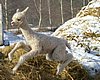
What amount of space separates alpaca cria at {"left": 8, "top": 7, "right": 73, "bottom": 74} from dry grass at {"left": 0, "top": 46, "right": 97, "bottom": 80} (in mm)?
201

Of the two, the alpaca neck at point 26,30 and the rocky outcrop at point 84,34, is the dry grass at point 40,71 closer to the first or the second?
the rocky outcrop at point 84,34

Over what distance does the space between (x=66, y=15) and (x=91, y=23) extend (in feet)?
45.9

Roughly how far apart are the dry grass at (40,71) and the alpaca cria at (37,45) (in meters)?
0.20

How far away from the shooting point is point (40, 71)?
3.13 meters

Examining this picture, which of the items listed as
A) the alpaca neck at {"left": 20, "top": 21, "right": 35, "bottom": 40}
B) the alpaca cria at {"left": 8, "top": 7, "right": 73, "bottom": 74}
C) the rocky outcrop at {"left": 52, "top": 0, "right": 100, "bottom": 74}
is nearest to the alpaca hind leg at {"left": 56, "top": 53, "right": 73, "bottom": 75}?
the alpaca cria at {"left": 8, "top": 7, "right": 73, "bottom": 74}

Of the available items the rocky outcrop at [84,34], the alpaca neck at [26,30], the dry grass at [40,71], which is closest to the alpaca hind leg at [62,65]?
the dry grass at [40,71]

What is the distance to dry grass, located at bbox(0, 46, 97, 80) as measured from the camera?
303 centimetres

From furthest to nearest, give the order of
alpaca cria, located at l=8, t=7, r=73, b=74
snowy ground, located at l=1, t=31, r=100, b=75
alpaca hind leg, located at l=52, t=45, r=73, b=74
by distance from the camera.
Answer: snowy ground, located at l=1, t=31, r=100, b=75 < alpaca hind leg, located at l=52, t=45, r=73, b=74 < alpaca cria, located at l=8, t=7, r=73, b=74

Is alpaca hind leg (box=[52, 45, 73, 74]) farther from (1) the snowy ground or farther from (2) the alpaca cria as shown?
(1) the snowy ground

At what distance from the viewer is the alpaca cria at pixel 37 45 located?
8.78 ft

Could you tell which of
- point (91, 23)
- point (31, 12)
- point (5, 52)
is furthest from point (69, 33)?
point (31, 12)

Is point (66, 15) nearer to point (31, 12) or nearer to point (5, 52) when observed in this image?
point (31, 12)

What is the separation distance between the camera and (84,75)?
334 centimetres

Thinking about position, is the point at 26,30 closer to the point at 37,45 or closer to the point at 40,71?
the point at 37,45
